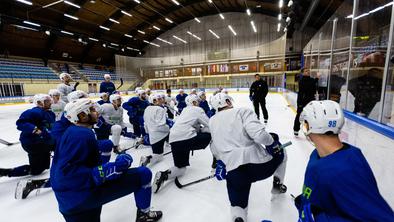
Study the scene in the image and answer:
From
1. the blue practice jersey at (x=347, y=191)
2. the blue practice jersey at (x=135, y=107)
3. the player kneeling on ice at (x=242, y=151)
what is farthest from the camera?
the blue practice jersey at (x=135, y=107)

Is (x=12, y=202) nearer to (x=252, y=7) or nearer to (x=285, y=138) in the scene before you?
(x=285, y=138)

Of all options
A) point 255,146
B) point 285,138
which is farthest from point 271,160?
point 285,138

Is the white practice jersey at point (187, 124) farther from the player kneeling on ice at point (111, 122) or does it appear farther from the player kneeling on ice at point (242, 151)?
the player kneeling on ice at point (111, 122)

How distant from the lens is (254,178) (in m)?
1.73

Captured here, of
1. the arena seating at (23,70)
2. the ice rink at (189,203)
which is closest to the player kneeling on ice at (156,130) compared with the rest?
the ice rink at (189,203)

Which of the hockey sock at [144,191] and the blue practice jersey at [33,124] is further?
the blue practice jersey at [33,124]

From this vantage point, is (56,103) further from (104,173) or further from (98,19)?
(98,19)

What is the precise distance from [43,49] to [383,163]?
25.7m

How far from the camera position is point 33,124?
9.06ft

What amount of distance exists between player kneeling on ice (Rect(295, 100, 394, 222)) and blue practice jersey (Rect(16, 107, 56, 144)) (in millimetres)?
3373

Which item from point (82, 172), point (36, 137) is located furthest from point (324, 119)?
point (36, 137)

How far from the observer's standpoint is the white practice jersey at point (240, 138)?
164cm

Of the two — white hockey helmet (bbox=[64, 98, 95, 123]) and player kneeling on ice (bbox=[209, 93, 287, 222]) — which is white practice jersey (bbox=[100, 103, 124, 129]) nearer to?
Answer: white hockey helmet (bbox=[64, 98, 95, 123])

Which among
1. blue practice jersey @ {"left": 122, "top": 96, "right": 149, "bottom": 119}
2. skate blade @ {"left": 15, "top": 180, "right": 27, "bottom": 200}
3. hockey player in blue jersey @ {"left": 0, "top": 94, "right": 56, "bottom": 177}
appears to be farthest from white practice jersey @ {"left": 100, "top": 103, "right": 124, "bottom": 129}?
skate blade @ {"left": 15, "top": 180, "right": 27, "bottom": 200}
